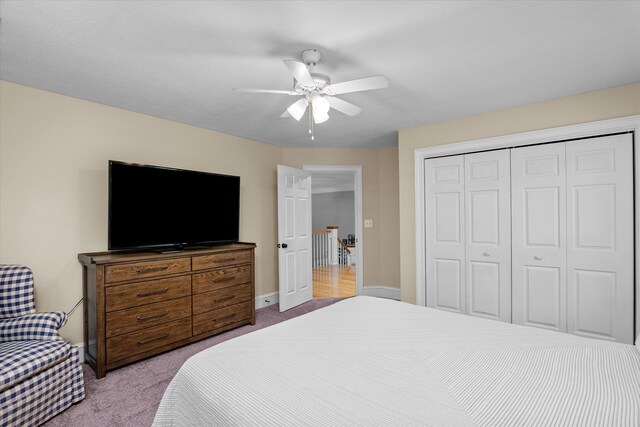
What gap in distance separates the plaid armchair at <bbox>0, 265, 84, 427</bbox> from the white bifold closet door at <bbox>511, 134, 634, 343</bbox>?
3.96 meters

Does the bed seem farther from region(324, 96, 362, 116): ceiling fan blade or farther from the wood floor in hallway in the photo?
the wood floor in hallway

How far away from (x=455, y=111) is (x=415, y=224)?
136 centimetres

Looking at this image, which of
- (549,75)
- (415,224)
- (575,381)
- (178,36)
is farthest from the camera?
(415,224)

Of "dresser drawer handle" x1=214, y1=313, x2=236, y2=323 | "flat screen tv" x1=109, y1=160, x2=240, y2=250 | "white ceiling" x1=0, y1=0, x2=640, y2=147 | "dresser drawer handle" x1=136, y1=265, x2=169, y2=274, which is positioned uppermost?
"white ceiling" x1=0, y1=0, x2=640, y2=147

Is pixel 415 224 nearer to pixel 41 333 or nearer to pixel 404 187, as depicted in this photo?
pixel 404 187

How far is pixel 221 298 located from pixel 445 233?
2678mm

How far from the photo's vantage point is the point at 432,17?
Result: 175cm

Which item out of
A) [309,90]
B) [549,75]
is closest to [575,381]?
[309,90]

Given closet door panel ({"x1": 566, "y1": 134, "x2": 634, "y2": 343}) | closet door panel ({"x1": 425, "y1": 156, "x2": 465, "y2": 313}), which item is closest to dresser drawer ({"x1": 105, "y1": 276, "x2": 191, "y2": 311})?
closet door panel ({"x1": 425, "y1": 156, "x2": 465, "y2": 313})

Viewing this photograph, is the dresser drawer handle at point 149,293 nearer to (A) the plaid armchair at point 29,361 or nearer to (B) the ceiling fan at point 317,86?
(A) the plaid armchair at point 29,361

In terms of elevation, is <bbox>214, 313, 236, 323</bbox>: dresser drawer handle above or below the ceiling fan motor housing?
below

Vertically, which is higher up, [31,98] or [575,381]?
[31,98]

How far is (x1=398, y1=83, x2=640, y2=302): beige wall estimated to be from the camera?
2.78 m

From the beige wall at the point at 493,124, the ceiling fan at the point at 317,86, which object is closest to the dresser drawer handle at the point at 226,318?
the beige wall at the point at 493,124
